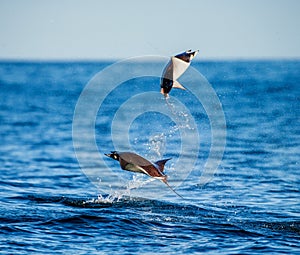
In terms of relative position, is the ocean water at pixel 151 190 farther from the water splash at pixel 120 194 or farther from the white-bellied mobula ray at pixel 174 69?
the white-bellied mobula ray at pixel 174 69

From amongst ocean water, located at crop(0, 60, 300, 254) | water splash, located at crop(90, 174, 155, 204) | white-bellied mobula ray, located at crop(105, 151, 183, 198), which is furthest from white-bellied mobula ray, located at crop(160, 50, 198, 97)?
water splash, located at crop(90, 174, 155, 204)

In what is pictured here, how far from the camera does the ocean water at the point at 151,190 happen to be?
12.3 m

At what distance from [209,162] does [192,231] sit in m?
8.37

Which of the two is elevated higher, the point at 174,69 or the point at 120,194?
the point at 174,69

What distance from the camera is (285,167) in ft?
66.0

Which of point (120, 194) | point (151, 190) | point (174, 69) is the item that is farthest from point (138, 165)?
point (151, 190)

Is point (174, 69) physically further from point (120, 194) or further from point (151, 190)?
point (151, 190)

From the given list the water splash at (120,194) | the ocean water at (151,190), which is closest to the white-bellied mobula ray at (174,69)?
the ocean water at (151,190)

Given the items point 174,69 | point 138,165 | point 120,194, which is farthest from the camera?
point 120,194

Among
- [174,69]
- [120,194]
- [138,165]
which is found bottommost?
Result: [120,194]

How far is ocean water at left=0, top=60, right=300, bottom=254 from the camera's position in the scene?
40.5ft

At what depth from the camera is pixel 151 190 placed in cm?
1673

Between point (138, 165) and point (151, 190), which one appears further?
point (151, 190)

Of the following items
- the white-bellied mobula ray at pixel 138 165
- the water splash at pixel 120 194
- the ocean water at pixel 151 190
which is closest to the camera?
the white-bellied mobula ray at pixel 138 165
